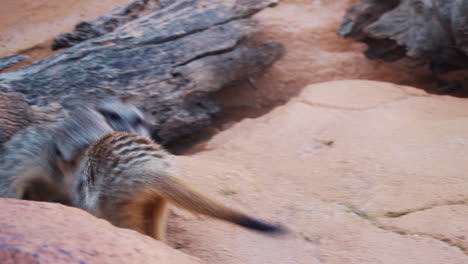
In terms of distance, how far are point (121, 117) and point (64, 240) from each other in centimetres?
112

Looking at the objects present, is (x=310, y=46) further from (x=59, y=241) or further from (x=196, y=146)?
(x=59, y=241)

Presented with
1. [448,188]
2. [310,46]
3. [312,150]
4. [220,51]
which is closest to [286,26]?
[310,46]

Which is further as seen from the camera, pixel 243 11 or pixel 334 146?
pixel 243 11

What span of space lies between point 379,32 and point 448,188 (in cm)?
164

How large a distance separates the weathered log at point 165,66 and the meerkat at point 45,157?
0.98 feet

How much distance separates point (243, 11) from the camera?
2854 millimetres

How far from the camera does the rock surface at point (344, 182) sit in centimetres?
124

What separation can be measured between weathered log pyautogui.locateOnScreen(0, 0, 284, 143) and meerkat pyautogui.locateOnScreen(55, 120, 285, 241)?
828mm

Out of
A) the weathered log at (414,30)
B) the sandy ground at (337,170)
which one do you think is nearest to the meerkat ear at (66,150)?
the sandy ground at (337,170)

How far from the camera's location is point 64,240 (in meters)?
0.79

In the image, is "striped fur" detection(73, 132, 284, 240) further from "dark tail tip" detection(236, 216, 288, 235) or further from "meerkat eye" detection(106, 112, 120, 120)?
"meerkat eye" detection(106, 112, 120, 120)

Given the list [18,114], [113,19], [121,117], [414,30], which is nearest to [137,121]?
[121,117]

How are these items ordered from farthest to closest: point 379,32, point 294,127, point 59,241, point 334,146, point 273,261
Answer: point 379,32 < point 294,127 < point 334,146 < point 273,261 < point 59,241

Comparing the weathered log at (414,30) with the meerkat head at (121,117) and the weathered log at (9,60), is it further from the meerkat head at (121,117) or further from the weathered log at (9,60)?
the weathered log at (9,60)
